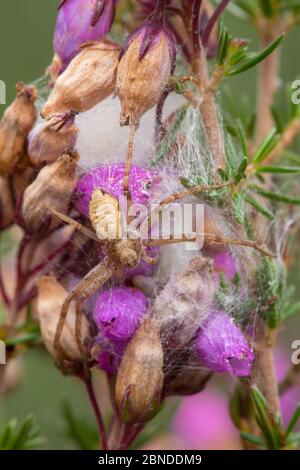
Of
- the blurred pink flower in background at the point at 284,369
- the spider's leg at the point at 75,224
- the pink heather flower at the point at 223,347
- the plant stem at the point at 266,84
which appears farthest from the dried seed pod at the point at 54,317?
the blurred pink flower in background at the point at 284,369

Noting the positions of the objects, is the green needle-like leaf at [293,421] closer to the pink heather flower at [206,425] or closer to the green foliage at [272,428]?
the green foliage at [272,428]

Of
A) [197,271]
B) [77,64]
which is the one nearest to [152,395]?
[197,271]

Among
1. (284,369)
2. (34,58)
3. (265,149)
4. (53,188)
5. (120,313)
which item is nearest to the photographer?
(120,313)

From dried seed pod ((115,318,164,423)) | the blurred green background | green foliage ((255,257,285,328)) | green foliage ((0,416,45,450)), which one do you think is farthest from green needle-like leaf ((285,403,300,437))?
the blurred green background

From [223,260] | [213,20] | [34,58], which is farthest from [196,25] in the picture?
[34,58]

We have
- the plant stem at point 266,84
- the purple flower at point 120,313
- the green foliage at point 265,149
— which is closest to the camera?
the purple flower at point 120,313

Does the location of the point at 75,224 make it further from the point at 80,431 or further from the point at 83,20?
the point at 80,431

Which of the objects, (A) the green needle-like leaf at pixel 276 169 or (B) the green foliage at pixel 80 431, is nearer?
(A) the green needle-like leaf at pixel 276 169
